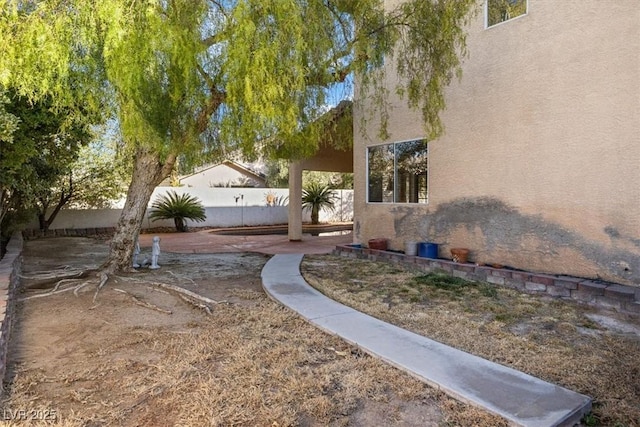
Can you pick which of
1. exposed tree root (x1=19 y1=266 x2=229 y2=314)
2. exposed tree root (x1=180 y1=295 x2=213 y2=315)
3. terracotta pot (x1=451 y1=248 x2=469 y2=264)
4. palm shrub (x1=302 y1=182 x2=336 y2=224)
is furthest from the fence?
terracotta pot (x1=451 y1=248 x2=469 y2=264)

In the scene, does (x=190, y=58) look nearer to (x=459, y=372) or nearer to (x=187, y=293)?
(x=187, y=293)

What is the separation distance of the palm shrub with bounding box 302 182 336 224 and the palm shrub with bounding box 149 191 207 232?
507cm

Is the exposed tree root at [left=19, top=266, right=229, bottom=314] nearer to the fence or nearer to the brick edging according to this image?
the brick edging

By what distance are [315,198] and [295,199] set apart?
621 centimetres

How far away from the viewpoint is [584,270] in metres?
6.37

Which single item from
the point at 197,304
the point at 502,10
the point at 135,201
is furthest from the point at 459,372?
the point at 502,10

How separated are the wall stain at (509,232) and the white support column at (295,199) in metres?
4.49

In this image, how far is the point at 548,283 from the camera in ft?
21.1

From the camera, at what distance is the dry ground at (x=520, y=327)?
3344 mm

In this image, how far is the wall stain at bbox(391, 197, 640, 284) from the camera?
599 cm

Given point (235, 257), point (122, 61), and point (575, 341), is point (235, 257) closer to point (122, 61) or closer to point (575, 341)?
point (122, 61)

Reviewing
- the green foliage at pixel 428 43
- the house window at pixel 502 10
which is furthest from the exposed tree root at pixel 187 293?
the house window at pixel 502 10

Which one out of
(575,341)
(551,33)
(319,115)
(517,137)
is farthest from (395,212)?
(575,341)

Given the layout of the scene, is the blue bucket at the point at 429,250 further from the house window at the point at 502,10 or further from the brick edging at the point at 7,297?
the brick edging at the point at 7,297
